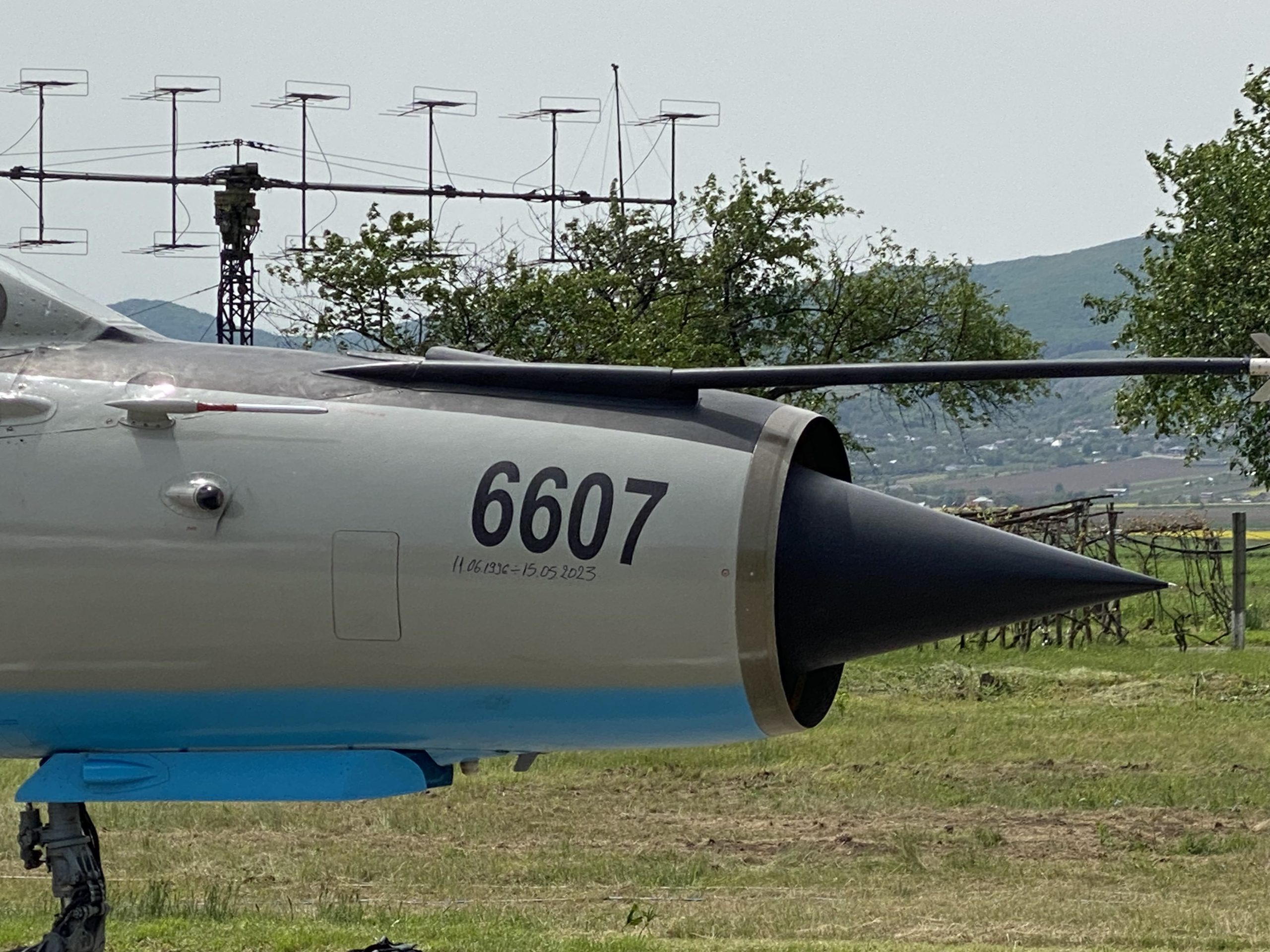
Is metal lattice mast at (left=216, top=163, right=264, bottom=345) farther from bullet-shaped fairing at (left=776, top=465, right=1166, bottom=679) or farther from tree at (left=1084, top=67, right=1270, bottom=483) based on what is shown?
bullet-shaped fairing at (left=776, top=465, right=1166, bottom=679)

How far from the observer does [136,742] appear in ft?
16.5

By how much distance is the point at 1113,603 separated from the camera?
957 inches

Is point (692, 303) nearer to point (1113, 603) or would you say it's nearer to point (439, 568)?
point (1113, 603)

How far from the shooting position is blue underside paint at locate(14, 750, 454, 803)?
4.87m

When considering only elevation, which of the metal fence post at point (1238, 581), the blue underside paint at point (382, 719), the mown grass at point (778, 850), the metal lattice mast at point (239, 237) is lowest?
the mown grass at point (778, 850)

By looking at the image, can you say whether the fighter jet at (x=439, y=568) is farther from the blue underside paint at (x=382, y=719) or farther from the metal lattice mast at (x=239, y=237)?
the metal lattice mast at (x=239, y=237)

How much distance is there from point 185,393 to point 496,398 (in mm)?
868

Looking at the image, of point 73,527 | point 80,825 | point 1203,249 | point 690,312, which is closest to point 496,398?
point 73,527

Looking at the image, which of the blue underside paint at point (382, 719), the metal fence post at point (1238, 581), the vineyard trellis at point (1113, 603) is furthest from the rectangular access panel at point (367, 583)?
the metal fence post at point (1238, 581)

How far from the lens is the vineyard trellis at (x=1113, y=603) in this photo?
27.0m

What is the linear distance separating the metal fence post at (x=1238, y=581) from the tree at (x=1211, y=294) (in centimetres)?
158

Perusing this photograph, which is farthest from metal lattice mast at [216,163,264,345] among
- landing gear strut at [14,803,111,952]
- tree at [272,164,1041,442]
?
landing gear strut at [14,803,111,952]

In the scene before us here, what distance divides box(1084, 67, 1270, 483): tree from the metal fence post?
158 cm

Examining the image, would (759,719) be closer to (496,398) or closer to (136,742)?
(496,398)
